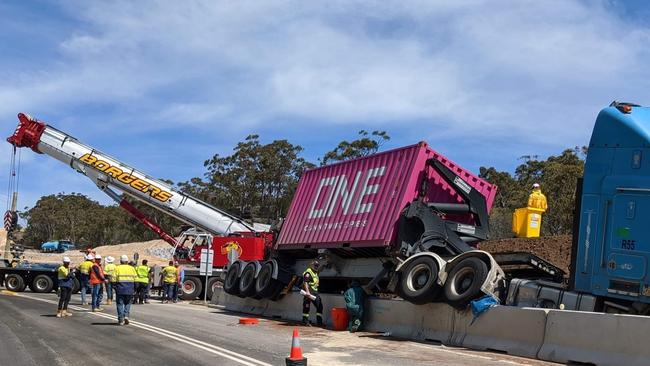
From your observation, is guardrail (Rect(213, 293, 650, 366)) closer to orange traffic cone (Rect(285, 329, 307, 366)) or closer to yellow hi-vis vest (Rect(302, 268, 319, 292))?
yellow hi-vis vest (Rect(302, 268, 319, 292))

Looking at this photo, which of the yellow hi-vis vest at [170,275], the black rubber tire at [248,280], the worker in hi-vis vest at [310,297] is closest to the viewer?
the worker in hi-vis vest at [310,297]

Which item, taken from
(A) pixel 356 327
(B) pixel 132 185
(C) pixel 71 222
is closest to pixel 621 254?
(A) pixel 356 327

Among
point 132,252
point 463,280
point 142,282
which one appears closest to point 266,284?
point 142,282

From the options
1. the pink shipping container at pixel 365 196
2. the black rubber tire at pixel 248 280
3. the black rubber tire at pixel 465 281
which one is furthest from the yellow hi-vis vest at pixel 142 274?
the black rubber tire at pixel 465 281

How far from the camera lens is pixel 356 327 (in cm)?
1455

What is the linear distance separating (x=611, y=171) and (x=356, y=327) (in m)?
Result: 6.52

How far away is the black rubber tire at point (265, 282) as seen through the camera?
18625mm

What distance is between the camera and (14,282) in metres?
27.3

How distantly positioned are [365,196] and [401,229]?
1828mm

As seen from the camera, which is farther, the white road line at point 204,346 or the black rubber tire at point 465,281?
the black rubber tire at point 465,281

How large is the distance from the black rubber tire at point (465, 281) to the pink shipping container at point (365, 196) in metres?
2.39

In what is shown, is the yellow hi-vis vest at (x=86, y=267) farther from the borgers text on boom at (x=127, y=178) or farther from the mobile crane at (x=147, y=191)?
the borgers text on boom at (x=127, y=178)

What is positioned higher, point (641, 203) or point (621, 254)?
point (641, 203)

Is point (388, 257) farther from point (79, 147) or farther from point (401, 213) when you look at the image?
point (79, 147)
